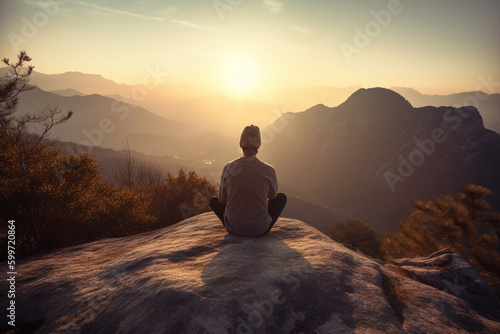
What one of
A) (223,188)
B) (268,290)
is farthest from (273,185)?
(268,290)

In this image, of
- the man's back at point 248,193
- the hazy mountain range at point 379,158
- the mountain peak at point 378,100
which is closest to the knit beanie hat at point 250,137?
the man's back at point 248,193

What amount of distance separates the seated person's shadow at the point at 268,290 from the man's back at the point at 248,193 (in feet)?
2.65

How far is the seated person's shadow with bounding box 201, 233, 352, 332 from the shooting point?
2385mm

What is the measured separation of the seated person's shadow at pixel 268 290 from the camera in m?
2.38

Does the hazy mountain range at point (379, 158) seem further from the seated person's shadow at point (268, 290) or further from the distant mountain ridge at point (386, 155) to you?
the seated person's shadow at point (268, 290)

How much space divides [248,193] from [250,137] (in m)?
1.10

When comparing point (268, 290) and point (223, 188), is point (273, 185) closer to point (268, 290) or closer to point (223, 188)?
point (223, 188)

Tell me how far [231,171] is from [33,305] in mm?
3599

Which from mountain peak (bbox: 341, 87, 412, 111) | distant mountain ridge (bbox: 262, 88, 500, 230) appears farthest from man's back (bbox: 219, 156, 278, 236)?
mountain peak (bbox: 341, 87, 412, 111)

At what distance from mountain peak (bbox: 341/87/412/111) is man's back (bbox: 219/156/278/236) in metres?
171

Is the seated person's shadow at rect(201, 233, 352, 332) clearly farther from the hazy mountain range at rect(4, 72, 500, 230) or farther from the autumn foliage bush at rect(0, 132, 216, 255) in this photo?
the hazy mountain range at rect(4, 72, 500, 230)

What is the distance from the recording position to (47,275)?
167 inches

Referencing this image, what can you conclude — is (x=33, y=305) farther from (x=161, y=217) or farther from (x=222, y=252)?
(x=161, y=217)

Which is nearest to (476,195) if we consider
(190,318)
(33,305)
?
(190,318)
